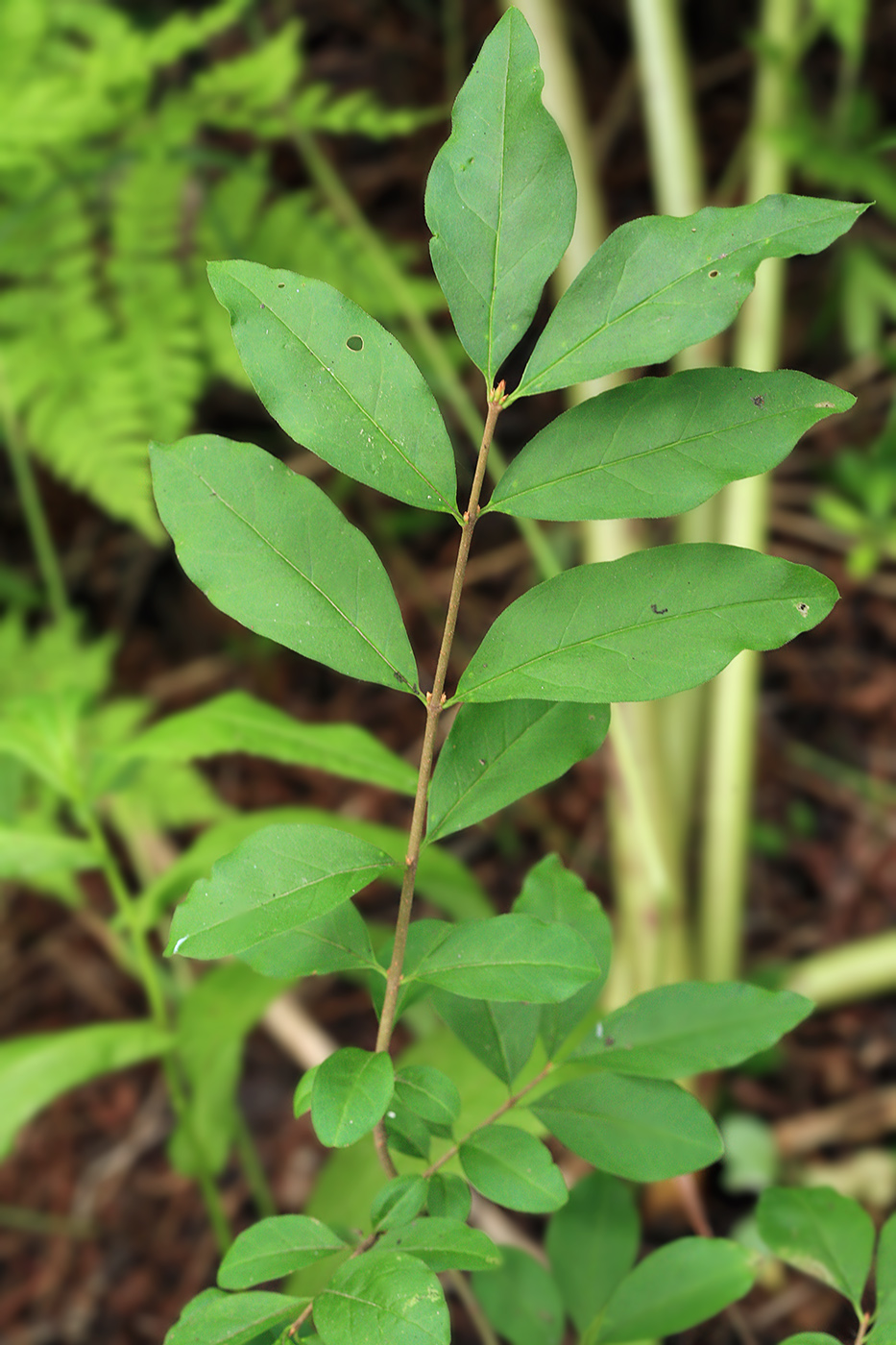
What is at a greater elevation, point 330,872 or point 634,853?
point 330,872

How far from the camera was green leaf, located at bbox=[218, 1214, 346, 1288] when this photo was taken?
47 centimetres

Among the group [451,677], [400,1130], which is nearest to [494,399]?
[400,1130]

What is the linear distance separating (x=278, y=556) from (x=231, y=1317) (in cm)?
34

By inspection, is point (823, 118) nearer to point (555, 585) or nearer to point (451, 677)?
point (451, 677)

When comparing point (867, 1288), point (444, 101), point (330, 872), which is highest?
point (444, 101)

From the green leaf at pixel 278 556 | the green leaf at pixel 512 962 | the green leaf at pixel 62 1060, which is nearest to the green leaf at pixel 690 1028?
the green leaf at pixel 512 962

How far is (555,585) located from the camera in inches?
18.6

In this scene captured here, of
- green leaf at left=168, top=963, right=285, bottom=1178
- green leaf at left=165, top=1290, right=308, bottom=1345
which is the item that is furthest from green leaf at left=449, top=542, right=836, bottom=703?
green leaf at left=168, top=963, right=285, bottom=1178

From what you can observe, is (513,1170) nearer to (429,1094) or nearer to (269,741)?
(429,1094)

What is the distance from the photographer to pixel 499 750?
1.70 feet

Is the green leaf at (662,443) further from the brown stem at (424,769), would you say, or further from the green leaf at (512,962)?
the green leaf at (512,962)

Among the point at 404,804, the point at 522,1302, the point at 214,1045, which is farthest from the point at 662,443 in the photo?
the point at 404,804

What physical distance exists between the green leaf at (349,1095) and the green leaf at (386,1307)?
0.18 feet

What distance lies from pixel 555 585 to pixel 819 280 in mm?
1619
